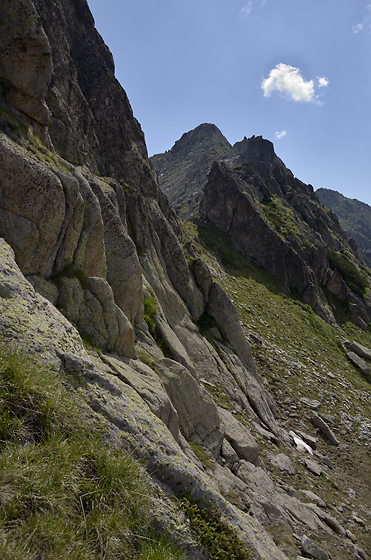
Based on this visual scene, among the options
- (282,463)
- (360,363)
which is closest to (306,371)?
(360,363)

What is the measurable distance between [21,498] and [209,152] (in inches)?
6153

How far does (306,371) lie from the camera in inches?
1211

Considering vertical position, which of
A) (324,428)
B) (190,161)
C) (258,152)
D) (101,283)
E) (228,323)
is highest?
(258,152)

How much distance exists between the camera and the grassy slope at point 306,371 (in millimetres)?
17703

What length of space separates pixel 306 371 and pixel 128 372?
2558 cm

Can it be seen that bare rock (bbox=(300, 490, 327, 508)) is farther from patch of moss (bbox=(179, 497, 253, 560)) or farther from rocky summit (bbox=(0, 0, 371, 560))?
patch of moss (bbox=(179, 497, 253, 560))

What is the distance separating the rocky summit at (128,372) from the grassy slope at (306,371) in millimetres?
205

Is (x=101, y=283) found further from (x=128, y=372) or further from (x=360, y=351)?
(x=360, y=351)

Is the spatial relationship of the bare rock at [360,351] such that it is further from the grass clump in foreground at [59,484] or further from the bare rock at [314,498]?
the grass clump in foreground at [59,484]

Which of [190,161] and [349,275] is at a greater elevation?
[190,161]

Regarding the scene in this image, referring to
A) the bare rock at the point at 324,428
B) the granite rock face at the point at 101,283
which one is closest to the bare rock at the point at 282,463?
the granite rock face at the point at 101,283

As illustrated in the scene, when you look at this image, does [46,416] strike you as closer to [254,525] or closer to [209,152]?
[254,525]

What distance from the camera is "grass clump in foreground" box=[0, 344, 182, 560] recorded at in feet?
10.6

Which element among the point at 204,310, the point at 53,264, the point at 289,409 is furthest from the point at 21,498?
the point at 289,409
